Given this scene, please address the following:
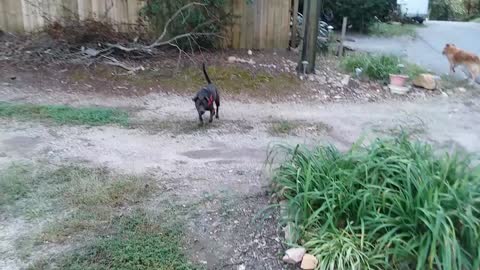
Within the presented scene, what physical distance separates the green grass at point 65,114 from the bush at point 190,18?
2235 mm

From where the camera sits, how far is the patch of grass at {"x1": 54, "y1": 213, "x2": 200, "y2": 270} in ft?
7.70

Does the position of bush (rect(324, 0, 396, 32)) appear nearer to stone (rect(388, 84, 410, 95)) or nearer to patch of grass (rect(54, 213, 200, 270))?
stone (rect(388, 84, 410, 95))

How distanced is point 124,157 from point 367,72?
4387mm

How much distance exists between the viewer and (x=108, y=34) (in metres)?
6.67

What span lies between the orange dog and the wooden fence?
2730mm

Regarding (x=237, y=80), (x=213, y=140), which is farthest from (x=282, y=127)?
(x=237, y=80)

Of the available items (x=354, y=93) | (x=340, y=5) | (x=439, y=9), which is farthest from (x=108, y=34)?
(x=439, y=9)

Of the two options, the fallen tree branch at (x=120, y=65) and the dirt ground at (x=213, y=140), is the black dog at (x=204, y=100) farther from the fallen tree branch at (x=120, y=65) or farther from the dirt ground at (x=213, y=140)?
the fallen tree branch at (x=120, y=65)

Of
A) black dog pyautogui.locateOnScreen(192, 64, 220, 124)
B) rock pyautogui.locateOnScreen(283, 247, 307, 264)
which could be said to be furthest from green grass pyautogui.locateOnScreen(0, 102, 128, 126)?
rock pyautogui.locateOnScreen(283, 247, 307, 264)

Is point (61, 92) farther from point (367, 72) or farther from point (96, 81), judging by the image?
point (367, 72)

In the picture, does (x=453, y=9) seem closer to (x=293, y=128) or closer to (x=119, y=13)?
(x=119, y=13)

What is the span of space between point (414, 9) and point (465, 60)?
14.0 m

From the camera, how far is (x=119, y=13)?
7.04 meters

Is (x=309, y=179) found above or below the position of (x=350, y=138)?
above
